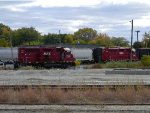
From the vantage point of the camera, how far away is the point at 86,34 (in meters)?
191

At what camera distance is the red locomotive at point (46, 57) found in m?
56.7

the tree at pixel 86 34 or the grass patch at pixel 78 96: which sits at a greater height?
the tree at pixel 86 34

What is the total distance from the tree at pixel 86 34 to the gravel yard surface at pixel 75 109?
174355 mm

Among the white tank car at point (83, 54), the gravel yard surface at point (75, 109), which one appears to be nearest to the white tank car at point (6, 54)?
the white tank car at point (83, 54)

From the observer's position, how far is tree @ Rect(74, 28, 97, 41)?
7471 inches

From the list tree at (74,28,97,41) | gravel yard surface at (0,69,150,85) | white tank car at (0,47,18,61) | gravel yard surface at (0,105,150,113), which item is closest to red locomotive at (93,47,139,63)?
white tank car at (0,47,18,61)

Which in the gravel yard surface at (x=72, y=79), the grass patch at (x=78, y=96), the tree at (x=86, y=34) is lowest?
the gravel yard surface at (x=72, y=79)

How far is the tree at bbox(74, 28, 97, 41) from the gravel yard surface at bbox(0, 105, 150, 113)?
17435 centimetres

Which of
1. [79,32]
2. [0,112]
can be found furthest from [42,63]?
[79,32]

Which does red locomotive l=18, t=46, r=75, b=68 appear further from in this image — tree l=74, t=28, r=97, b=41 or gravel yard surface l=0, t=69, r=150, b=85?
tree l=74, t=28, r=97, b=41

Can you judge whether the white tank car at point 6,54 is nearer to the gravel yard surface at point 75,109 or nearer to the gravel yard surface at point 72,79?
the gravel yard surface at point 72,79

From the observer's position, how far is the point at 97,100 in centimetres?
1623

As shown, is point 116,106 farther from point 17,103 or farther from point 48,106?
point 17,103

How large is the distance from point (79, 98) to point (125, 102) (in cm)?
187
